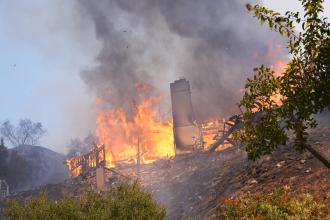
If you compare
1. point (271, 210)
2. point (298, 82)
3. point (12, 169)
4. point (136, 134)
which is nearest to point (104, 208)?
point (271, 210)

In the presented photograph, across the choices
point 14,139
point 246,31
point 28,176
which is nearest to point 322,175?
point 246,31

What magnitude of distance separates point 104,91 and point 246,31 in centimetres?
2697

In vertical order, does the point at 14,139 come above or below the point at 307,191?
above

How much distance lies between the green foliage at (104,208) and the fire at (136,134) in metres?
22.3

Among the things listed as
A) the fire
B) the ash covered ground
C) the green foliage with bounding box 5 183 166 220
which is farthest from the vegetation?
the green foliage with bounding box 5 183 166 220

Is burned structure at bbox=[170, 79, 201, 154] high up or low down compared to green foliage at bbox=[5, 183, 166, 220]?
up

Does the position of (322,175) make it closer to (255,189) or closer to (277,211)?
(255,189)

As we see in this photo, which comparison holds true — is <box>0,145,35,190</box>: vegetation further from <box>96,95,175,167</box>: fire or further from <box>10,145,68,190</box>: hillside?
→ <box>96,95,175,167</box>: fire

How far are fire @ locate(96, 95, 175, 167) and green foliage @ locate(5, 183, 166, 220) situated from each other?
2225 cm

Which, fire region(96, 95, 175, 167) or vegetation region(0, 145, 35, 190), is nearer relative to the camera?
fire region(96, 95, 175, 167)

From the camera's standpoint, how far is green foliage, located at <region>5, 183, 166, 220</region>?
1282 centimetres

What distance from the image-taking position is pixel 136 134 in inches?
1845

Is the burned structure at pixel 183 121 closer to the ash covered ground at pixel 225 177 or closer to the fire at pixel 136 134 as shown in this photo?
the fire at pixel 136 134

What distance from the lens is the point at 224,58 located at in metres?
55.5
